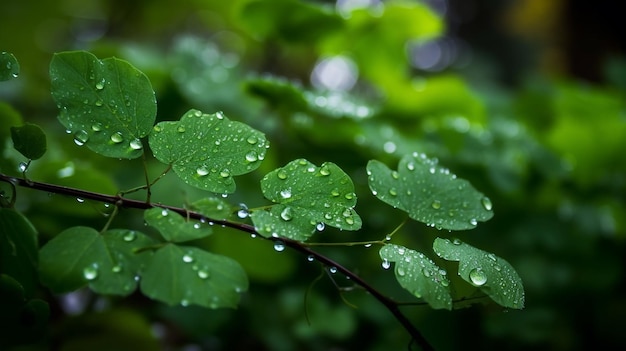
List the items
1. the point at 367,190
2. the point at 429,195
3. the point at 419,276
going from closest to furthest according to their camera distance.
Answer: the point at 419,276 < the point at 429,195 < the point at 367,190

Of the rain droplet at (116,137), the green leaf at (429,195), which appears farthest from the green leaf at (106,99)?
the green leaf at (429,195)

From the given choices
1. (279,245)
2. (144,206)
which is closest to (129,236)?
(144,206)

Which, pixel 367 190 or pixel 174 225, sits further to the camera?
pixel 367 190

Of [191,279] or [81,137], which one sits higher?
[81,137]

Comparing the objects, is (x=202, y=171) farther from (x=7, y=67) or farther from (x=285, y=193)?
(x=7, y=67)

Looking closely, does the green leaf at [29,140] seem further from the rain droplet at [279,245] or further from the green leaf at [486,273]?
the green leaf at [486,273]

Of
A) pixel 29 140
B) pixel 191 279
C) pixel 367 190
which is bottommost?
pixel 367 190

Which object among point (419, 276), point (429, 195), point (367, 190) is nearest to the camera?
point (419, 276)

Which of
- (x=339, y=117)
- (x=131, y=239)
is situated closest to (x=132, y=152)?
(x=131, y=239)
